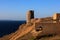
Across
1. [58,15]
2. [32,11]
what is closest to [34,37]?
[58,15]

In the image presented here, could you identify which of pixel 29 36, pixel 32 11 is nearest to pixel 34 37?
pixel 29 36

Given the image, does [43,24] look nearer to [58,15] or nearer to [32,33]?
[32,33]

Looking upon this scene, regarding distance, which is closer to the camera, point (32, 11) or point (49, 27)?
point (49, 27)

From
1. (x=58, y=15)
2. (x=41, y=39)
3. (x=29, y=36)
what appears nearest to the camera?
(x=41, y=39)

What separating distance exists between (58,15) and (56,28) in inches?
232

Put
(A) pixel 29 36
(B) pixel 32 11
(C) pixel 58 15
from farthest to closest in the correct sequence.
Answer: (B) pixel 32 11
(C) pixel 58 15
(A) pixel 29 36

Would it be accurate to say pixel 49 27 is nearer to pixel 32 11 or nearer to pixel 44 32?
pixel 44 32

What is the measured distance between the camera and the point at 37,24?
94.8 feet

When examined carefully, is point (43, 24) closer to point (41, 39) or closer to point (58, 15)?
point (41, 39)

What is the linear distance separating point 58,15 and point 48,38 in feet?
24.2

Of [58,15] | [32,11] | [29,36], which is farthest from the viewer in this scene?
[32,11]

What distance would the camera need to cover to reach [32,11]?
42906mm

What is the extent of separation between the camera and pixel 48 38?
2689cm

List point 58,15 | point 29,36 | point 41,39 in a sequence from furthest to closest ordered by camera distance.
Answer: point 58,15 < point 29,36 < point 41,39
